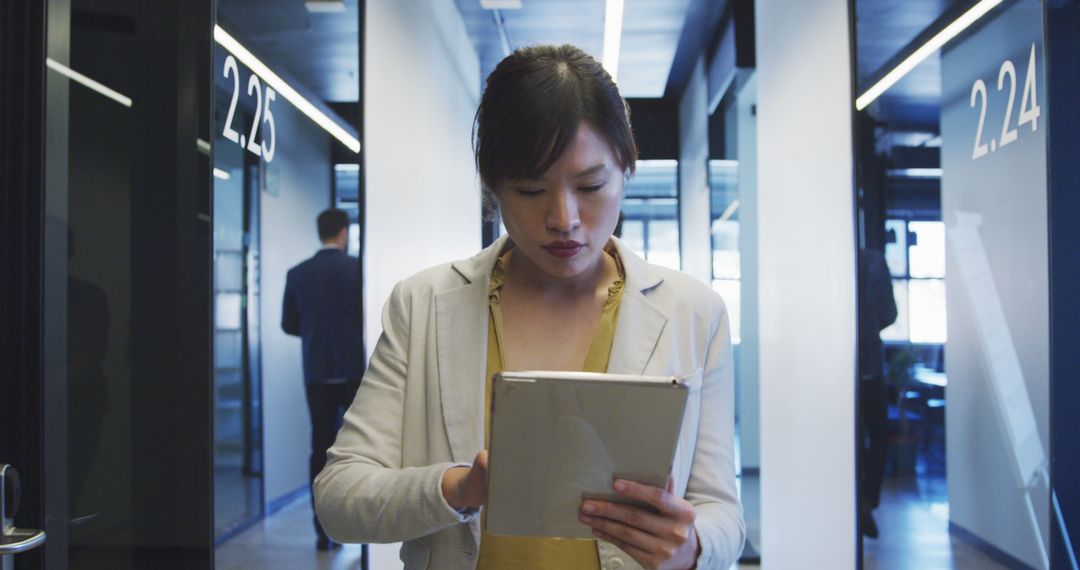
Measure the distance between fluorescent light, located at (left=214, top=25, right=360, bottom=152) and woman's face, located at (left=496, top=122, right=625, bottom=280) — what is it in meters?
1.13

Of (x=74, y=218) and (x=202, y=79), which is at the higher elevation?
(x=202, y=79)

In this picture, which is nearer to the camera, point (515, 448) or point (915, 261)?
point (515, 448)

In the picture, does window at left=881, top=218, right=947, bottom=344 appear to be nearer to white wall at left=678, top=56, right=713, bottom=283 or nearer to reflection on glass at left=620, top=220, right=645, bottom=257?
white wall at left=678, top=56, right=713, bottom=283

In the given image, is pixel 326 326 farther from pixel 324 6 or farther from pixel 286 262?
pixel 324 6

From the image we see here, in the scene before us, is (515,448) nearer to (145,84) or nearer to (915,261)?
(145,84)

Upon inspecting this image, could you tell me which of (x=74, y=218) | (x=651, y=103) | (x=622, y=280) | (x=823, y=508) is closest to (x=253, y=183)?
(x=74, y=218)

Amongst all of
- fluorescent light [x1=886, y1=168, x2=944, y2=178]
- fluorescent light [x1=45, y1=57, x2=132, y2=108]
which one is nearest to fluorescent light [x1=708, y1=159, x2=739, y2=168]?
fluorescent light [x1=886, y1=168, x2=944, y2=178]

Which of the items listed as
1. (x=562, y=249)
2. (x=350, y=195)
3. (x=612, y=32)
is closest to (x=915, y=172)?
(x=350, y=195)

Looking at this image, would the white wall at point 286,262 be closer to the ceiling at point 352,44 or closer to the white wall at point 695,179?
the ceiling at point 352,44

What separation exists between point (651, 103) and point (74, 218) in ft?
17.4

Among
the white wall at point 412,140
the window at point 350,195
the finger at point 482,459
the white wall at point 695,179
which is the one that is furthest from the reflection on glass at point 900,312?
the white wall at point 695,179

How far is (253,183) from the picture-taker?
209 centimetres

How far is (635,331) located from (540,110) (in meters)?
0.30

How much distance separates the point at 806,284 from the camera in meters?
3.14
